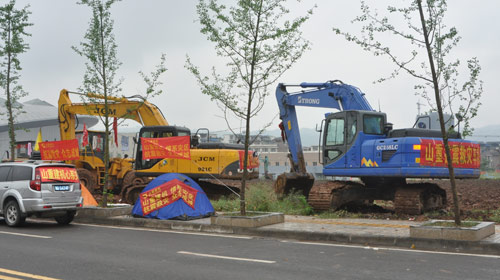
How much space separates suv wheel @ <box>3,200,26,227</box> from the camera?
1389 cm

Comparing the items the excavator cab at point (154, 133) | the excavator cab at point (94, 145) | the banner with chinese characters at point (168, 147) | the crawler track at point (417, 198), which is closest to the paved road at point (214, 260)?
the banner with chinese characters at point (168, 147)

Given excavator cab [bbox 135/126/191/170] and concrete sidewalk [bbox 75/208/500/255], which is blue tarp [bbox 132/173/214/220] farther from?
excavator cab [bbox 135/126/191/170]

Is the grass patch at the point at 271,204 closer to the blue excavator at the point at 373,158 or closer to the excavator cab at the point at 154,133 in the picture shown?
the blue excavator at the point at 373,158

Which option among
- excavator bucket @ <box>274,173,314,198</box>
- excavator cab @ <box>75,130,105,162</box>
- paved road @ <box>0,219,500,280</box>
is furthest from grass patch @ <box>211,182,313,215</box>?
excavator cab @ <box>75,130,105,162</box>

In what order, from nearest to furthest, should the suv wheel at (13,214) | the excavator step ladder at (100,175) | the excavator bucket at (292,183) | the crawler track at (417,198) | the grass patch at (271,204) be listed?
1. the suv wheel at (13,214)
2. the crawler track at (417,198)
3. the grass patch at (271,204)
4. the excavator bucket at (292,183)
5. the excavator step ladder at (100,175)

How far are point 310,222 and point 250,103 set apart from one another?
3.59 m

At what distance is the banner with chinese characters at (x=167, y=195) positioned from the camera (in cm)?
1439

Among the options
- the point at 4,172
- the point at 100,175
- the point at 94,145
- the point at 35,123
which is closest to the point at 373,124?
the point at 4,172

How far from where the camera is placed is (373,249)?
10016 mm

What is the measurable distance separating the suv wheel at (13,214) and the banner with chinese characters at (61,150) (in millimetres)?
4611

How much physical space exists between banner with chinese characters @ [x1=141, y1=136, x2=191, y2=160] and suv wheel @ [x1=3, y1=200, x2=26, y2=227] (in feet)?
13.6

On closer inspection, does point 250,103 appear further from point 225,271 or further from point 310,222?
point 225,271

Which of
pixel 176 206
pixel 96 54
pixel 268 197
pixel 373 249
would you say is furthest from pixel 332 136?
pixel 96 54

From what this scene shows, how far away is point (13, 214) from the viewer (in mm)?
14125
